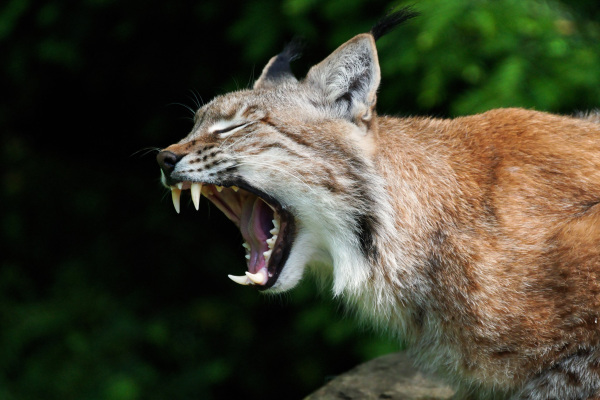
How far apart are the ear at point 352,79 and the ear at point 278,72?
0.35 m

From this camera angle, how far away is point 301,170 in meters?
3.14

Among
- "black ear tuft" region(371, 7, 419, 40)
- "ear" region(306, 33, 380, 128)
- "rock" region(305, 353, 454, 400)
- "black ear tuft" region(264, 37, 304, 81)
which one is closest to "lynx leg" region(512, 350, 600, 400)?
"rock" region(305, 353, 454, 400)

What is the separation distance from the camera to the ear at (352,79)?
3.16 metres

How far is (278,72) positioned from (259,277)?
46.1 inches

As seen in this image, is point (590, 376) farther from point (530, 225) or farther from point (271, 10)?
point (271, 10)

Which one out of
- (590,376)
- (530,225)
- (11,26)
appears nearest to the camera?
(590,376)

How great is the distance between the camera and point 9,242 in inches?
256

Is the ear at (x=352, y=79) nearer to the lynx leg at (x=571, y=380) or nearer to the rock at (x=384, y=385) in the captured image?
the lynx leg at (x=571, y=380)

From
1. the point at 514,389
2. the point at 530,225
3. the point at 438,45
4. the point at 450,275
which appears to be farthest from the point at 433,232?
the point at 438,45

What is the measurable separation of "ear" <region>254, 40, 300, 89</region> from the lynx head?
0.37 m

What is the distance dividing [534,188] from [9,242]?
480cm

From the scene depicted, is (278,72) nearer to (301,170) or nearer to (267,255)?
(301,170)

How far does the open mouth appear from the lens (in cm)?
317

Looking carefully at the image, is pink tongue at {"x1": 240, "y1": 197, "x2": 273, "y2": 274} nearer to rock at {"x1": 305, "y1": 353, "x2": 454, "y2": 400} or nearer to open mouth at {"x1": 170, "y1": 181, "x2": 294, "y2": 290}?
open mouth at {"x1": 170, "y1": 181, "x2": 294, "y2": 290}
